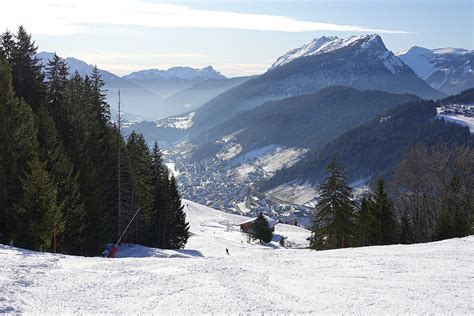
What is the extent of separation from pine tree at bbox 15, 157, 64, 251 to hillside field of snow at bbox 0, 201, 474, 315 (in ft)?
14.8

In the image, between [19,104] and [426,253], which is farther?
[19,104]

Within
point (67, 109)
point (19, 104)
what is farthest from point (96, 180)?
point (19, 104)

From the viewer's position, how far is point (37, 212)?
83.9 ft

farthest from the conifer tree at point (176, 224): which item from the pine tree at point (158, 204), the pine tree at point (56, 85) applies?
the pine tree at point (56, 85)

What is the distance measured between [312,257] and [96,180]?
20585 mm

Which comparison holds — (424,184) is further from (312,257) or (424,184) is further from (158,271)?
(158,271)

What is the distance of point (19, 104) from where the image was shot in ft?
98.7

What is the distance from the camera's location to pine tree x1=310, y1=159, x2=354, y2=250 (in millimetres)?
40000

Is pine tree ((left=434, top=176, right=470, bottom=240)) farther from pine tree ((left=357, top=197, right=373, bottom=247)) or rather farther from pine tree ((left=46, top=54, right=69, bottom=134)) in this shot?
pine tree ((left=46, top=54, right=69, bottom=134))

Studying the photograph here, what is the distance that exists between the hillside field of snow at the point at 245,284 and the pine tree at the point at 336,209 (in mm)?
17399

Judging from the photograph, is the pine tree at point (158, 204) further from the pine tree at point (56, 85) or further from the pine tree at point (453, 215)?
the pine tree at point (453, 215)

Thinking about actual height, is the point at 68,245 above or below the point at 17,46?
below

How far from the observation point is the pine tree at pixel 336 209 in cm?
4000

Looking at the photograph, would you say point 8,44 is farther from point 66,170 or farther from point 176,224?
point 176,224
